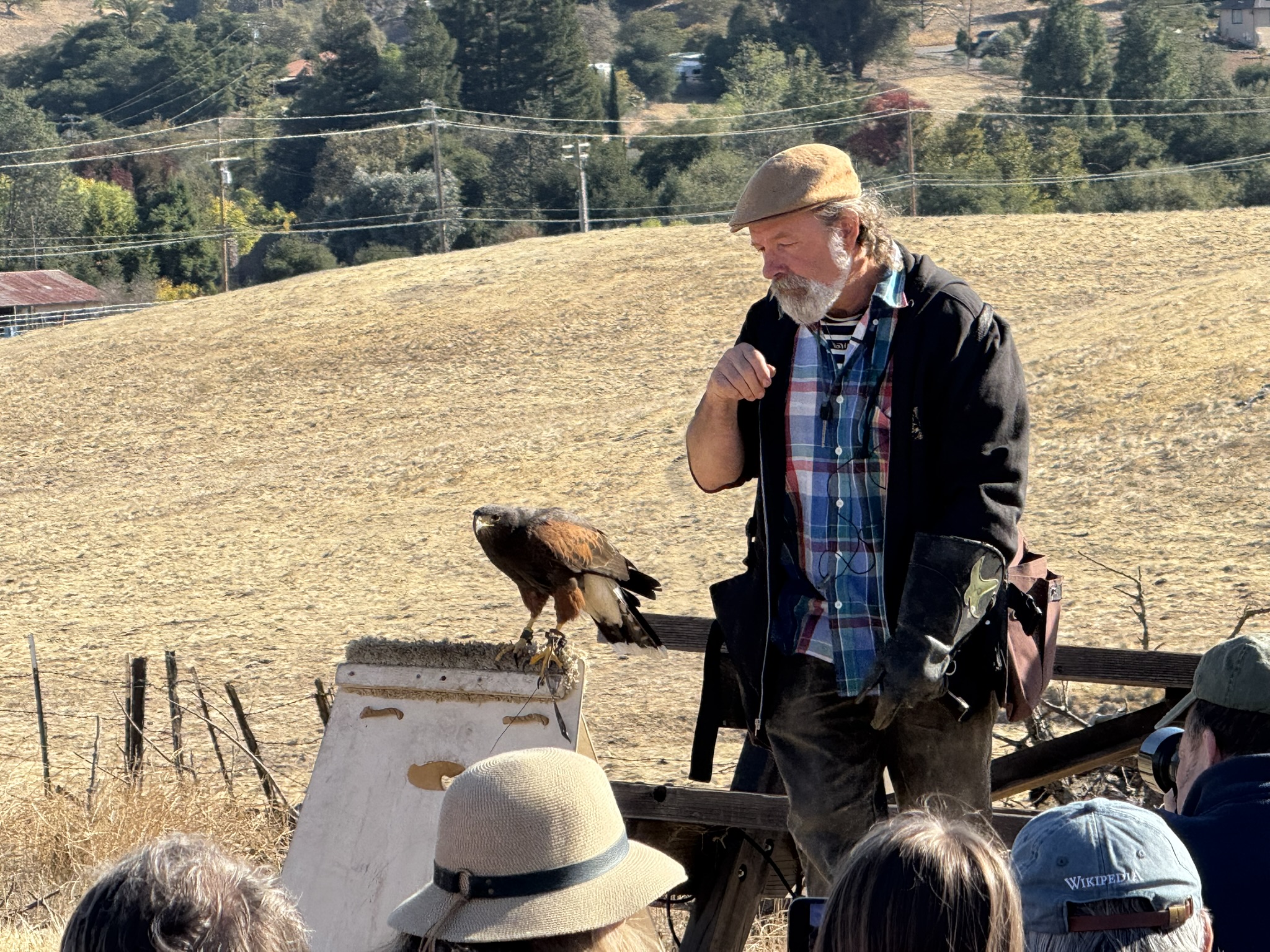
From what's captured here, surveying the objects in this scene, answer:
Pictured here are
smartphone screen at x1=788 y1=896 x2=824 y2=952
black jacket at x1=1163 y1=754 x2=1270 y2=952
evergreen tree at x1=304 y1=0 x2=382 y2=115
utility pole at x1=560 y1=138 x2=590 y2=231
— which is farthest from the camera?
evergreen tree at x1=304 y1=0 x2=382 y2=115

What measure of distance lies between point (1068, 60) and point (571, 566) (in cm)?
6929

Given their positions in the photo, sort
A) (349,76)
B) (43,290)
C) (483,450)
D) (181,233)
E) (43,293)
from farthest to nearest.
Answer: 1. (349,76)
2. (181,233)
3. (43,290)
4. (43,293)
5. (483,450)

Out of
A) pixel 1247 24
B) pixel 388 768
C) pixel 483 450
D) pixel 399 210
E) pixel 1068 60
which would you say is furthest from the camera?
pixel 1247 24

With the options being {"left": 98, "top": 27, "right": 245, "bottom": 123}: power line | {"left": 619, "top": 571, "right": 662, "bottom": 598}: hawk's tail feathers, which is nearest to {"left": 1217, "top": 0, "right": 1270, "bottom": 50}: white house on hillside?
{"left": 98, "top": 27, "right": 245, "bottom": 123}: power line

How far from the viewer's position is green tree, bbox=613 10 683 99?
91.9 metres

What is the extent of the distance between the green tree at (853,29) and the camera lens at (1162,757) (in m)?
89.4

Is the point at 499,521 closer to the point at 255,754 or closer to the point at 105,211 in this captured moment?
the point at 255,754

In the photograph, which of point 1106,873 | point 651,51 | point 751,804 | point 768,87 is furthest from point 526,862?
point 651,51

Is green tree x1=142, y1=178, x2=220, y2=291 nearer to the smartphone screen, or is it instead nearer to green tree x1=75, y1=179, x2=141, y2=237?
green tree x1=75, y1=179, x2=141, y2=237

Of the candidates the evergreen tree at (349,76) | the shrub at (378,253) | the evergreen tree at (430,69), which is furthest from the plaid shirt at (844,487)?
the evergreen tree at (349,76)

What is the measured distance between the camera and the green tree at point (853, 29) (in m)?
87.9

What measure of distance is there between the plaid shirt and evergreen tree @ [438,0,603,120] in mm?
72770

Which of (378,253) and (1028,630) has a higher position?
(1028,630)

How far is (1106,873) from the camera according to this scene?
1.86m
